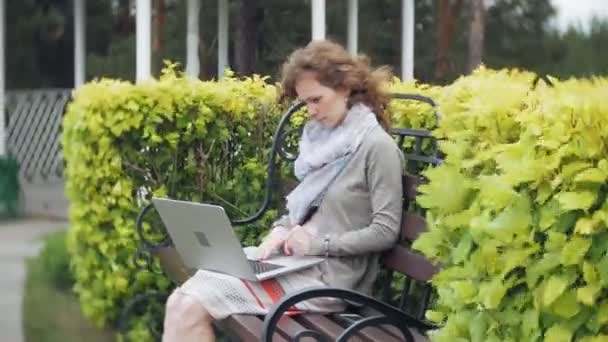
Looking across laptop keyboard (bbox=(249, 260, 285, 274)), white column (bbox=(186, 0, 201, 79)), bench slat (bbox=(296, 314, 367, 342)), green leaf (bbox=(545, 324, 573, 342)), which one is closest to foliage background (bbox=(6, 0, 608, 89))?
white column (bbox=(186, 0, 201, 79))

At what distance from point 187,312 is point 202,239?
27 cm

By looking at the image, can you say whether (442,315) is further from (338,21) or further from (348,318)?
(338,21)

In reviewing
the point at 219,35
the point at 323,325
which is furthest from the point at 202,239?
the point at 219,35

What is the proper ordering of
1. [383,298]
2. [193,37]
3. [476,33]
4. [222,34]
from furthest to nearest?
[476,33], [222,34], [193,37], [383,298]

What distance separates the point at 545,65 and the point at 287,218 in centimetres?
1194

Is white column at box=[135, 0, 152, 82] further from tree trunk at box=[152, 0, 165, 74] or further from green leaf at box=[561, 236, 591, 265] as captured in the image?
green leaf at box=[561, 236, 591, 265]

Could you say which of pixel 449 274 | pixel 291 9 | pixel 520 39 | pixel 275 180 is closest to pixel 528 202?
pixel 449 274

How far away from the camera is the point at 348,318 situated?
3.96 meters

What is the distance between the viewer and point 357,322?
349 cm

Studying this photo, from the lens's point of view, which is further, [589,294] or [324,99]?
[324,99]

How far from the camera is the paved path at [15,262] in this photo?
636 centimetres

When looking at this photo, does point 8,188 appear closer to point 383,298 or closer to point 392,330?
point 383,298

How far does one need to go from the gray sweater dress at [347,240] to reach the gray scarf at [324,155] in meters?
0.03

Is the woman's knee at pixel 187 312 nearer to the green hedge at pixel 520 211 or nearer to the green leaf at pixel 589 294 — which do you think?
the green hedge at pixel 520 211
